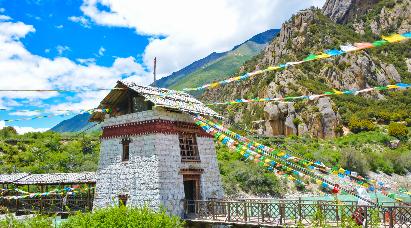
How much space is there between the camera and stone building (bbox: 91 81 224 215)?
2050cm

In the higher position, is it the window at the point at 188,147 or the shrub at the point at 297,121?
the shrub at the point at 297,121

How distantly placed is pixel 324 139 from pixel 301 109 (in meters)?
7.49

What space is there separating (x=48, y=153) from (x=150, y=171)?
1639 inches

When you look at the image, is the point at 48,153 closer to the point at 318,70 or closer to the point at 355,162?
the point at 355,162

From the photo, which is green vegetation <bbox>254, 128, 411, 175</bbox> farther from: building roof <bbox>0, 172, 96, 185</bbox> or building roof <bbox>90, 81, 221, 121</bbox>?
building roof <bbox>90, 81, 221, 121</bbox>

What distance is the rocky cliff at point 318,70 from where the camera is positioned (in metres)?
82.3

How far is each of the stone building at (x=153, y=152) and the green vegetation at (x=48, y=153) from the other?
26.0 metres

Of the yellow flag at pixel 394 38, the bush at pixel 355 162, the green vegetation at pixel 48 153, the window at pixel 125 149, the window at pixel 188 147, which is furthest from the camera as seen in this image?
the bush at pixel 355 162

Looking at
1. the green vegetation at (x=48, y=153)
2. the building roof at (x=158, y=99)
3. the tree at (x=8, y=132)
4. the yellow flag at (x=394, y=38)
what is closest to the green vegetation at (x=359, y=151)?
the green vegetation at (x=48, y=153)

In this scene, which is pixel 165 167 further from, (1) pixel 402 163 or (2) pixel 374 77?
(2) pixel 374 77

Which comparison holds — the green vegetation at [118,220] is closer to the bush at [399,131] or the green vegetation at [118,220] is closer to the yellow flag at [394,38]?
the yellow flag at [394,38]

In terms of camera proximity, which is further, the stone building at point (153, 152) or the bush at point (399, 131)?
the bush at point (399, 131)

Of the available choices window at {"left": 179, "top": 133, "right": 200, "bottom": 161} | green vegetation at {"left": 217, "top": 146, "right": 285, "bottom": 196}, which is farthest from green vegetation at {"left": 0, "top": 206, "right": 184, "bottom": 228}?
green vegetation at {"left": 217, "top": 146, "right": 285, "bottom": 196}

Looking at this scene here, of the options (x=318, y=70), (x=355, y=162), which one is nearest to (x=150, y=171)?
(x=355, y=162)
